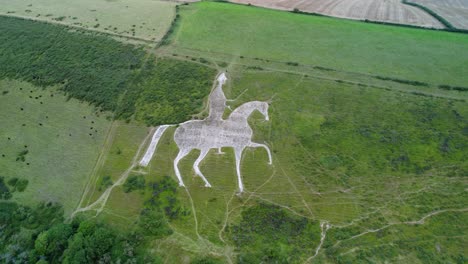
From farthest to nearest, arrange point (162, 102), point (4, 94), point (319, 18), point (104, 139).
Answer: point (319, 18), point (4, 94), point (162, 102), point (104, 139)

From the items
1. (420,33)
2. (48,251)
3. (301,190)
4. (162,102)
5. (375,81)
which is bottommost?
(48,251)

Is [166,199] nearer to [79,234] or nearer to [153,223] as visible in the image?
[153,223]

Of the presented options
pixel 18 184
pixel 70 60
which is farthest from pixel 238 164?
pixel 70 60

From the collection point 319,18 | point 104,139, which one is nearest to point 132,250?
point 104,139

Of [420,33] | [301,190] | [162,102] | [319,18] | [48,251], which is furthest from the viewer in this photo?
[319,18]

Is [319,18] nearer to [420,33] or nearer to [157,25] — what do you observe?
[420,33]

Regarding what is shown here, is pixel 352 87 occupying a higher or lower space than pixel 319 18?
lower

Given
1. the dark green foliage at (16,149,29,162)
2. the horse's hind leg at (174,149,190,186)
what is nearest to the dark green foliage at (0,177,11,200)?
the dark green foliage at (16,149,29,162)
